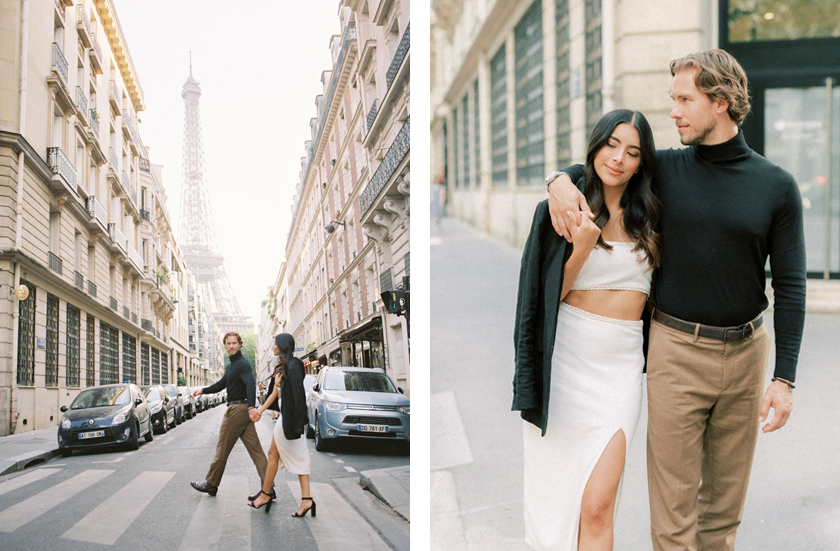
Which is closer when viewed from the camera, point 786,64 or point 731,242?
point 731,242

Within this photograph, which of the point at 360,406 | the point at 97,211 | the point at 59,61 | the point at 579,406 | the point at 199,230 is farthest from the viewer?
the point at 360,406

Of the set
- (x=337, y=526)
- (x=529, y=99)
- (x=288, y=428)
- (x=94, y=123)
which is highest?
(x=529, y=99)

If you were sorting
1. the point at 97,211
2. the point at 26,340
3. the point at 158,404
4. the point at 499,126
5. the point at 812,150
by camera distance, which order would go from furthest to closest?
the point at 812,150
the point at 499,126
the point at 158,404
the point at 97,211
the point at 26,340

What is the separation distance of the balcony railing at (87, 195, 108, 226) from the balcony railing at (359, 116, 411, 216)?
1353 mm

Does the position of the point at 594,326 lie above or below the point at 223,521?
above

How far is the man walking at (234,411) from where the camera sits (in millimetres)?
2879

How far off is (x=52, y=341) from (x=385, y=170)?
5.91 feet

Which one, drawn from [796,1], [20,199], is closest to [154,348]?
[20,199]

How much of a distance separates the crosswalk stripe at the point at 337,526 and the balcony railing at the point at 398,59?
79.8 inches

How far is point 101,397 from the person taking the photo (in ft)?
8.74

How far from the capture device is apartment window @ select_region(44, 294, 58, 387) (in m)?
2.54

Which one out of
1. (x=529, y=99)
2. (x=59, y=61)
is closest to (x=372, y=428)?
(x=59, y=61)

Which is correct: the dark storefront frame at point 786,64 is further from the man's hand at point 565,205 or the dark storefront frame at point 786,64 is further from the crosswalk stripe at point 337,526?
the crosswalk stripe at point 337,526

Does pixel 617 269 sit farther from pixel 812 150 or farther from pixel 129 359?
pixel 812 150
